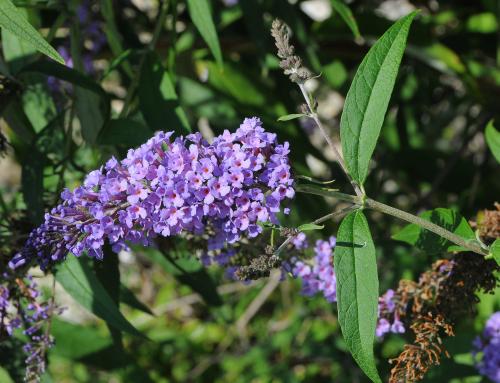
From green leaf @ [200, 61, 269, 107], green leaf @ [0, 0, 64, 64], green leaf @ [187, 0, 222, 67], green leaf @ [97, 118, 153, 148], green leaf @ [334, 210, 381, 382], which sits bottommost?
green leaf @ [334, 210, 381, 382]

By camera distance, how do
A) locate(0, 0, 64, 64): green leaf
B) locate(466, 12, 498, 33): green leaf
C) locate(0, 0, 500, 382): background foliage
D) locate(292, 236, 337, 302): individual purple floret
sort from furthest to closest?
locate(466, 12, 498, 33): green leaf < locate(0, 0, 500, 382): background foliage < locate(292, 236, 337, 302): individual purple floret < locate(0, 0, 64, 64): green leaf

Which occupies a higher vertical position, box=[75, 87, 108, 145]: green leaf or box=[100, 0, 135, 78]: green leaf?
box=[100, 0, 135, 78]: green leaf

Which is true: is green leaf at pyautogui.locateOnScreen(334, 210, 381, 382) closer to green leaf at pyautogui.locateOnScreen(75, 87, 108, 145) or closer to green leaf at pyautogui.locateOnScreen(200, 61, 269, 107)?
green leaf at pyautogui.locateOnScreen(75, 87, 108, 145)

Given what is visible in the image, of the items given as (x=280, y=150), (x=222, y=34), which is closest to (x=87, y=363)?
(x=222, y=34)

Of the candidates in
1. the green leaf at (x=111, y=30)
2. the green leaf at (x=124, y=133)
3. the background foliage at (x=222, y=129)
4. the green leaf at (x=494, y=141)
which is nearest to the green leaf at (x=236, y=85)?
the background foliage at (x=222, y=129)

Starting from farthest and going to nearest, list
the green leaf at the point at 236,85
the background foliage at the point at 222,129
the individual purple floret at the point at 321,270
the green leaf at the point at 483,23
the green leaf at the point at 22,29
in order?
the green leaf at the point at 483,23 → the green leaf at the point at 236,85 → the background foliage at the point at 222,129 → the individual purple floret at the point at 321,270 → the green leaf at the point at 22,29

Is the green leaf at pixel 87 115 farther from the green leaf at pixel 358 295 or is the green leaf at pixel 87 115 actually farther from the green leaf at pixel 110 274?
the green leaf at pixel 358 295

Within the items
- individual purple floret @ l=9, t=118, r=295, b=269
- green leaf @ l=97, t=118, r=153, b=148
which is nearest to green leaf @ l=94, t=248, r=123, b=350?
green leaf @ l=97, t=118, r=153, b=148
